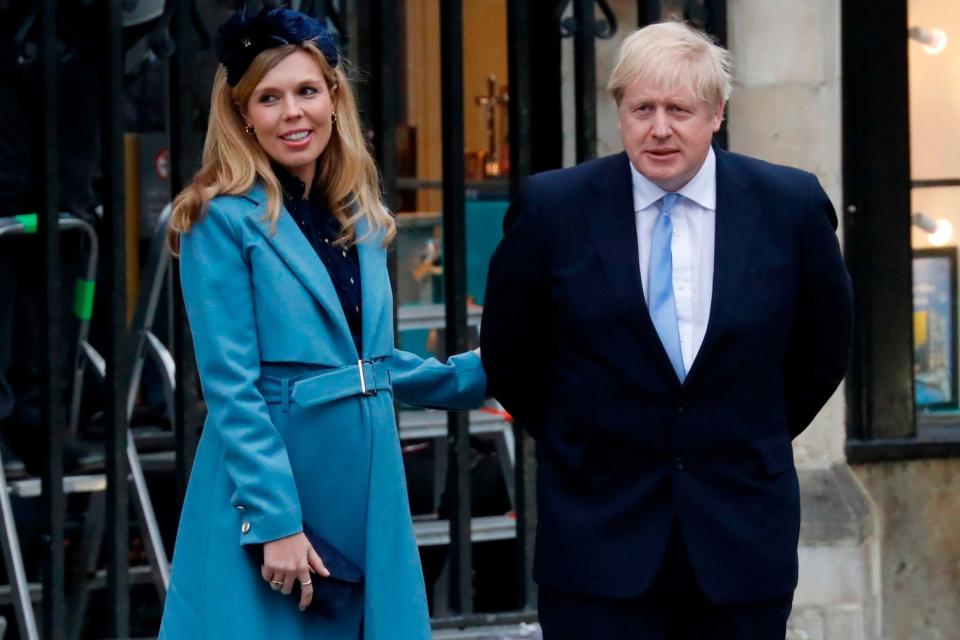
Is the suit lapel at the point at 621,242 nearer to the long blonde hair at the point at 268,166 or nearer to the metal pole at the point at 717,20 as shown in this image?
the long blonde hair at the point at 268,166

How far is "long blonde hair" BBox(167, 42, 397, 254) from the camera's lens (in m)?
3.57

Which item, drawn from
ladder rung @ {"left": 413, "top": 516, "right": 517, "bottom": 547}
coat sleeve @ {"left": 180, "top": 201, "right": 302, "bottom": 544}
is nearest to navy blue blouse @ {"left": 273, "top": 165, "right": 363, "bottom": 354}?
coat sleeve @ {"left": 180, "top": 201, "right": 302, "bottom": 544}

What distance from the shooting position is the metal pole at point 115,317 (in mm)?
5039

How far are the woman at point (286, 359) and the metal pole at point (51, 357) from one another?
4.66 ft

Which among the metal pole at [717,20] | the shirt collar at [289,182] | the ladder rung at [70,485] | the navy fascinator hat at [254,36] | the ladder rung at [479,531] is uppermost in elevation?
the metal pole at [717,20]

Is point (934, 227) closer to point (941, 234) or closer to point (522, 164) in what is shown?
point (941, 234)

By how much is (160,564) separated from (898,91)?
2.91 meters

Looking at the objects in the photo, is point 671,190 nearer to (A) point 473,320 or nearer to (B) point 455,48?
(B) point 455,48

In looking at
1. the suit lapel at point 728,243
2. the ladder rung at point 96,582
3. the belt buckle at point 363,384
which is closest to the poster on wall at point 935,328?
the ladder rung at point 96,582

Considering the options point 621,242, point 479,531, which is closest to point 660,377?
point 621,242

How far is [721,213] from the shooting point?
3484 mm

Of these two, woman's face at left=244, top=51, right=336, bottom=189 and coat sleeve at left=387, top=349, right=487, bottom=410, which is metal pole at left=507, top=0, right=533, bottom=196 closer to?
coat sleeve at left=387, top=349, right=487, bottom=410

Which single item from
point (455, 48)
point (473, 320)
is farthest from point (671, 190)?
point (473, 320)

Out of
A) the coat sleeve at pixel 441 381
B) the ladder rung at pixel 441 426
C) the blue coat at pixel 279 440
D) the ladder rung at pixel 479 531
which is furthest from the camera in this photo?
the ladder rung at pixel 441 426
